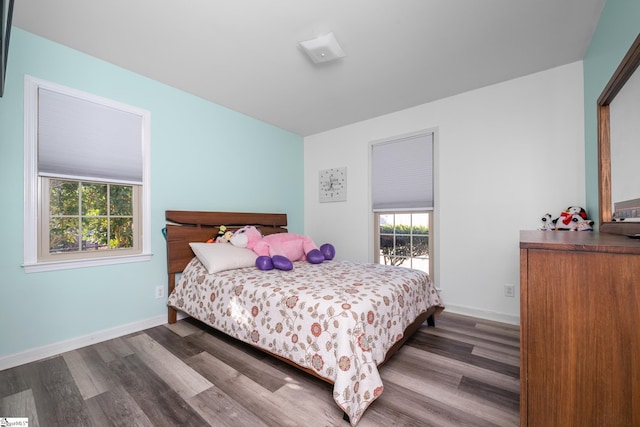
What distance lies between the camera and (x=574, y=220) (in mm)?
2211

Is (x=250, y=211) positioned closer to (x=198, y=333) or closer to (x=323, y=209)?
(x=323, y=209)

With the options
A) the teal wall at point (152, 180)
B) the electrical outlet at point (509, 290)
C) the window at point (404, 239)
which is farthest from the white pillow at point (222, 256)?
the electrical outlet at point (509, 290)

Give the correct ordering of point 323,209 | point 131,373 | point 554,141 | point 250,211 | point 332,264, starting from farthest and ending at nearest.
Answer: point 323,209, point 250,211, point 332,264, point 554,141, point 131,373

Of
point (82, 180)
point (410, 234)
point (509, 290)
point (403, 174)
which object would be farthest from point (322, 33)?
point (509, 290)

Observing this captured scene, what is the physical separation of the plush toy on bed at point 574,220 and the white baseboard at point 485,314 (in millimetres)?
1015

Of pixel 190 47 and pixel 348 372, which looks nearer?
pixel 348 372

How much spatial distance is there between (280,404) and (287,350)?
28 centimetres

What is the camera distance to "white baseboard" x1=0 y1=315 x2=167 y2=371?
75.7 inches

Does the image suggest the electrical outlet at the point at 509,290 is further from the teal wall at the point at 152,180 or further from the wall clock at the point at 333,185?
the teal wall at the point at 152,180

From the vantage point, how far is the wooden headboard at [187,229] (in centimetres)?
270

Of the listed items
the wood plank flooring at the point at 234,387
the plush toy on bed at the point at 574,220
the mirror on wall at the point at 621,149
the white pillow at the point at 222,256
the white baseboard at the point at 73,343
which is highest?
the mirror on wall at the point at 621,149

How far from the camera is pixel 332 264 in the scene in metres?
2.77

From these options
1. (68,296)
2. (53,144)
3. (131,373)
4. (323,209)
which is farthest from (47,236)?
(323,209)

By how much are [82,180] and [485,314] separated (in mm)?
4086
